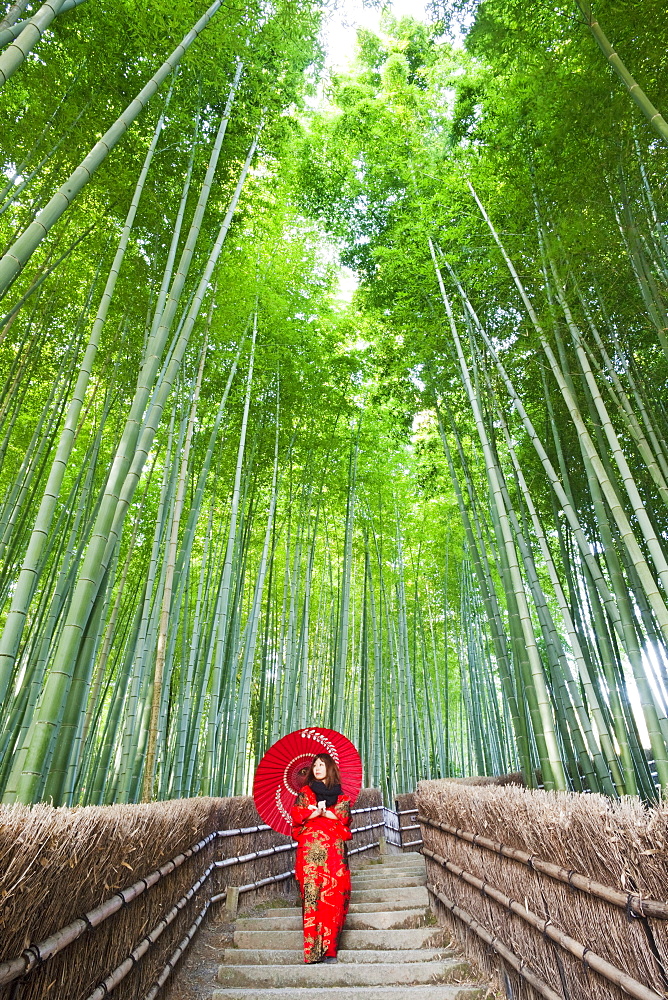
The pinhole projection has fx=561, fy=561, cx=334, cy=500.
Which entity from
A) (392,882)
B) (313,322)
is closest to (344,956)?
(392,882)

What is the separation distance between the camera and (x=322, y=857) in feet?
8.29

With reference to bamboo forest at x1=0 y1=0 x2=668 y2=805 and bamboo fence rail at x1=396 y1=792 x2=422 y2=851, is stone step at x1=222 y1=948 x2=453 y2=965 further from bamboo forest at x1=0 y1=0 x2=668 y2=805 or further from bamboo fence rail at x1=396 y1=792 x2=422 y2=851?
bamboo fence rail at x1=396 y1=792 x2=422 y2=851

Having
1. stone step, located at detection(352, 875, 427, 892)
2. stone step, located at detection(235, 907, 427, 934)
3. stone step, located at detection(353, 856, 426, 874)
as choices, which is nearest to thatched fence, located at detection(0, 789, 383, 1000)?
stone step, located at detection(235, 907, 427, 934)

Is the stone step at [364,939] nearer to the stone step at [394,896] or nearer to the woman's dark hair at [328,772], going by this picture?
the stone step at [394,896]

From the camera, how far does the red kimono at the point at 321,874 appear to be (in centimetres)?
229

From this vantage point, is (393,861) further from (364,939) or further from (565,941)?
(565,941)

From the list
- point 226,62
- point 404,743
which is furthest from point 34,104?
point 404,743

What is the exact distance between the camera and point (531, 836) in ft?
5.33

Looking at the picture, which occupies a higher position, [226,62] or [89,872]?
[226,62]

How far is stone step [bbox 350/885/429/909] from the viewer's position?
2.87 metres

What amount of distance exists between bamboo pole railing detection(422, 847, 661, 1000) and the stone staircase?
28 centimetres

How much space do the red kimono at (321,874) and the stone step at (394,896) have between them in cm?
43

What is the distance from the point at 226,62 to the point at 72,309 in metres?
1.97

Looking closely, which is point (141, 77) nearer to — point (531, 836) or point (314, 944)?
point (531, 836)
